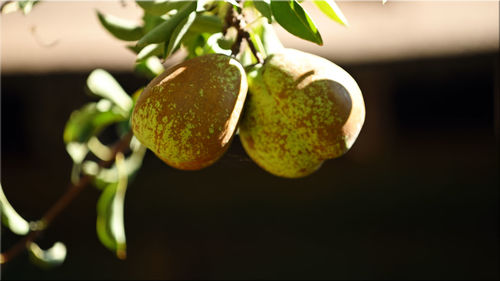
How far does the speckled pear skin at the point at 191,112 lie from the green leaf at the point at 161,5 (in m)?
0.08

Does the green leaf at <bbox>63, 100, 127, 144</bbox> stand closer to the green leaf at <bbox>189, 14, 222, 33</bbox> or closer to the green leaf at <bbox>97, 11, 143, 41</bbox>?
the green leaf at <bbox>97, 11, 143, 41</bbox>

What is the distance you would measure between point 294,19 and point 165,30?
0.11 metres

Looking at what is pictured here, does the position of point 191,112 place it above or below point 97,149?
above

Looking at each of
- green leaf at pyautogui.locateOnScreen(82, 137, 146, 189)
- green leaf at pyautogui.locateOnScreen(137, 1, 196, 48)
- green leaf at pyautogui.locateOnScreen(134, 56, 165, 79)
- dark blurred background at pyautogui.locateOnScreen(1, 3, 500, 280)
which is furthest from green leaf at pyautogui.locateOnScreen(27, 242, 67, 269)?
dark blurred background at pyautogui.locateOnScreen(1, 3, 500, 280)

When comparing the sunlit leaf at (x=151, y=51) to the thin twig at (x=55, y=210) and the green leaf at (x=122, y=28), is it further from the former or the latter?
the thin twig at (x=55, y=210)

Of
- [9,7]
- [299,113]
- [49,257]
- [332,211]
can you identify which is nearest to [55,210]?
[49,257]

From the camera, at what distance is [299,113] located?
0.54 metres

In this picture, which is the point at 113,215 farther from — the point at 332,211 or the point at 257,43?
the point at 332,211

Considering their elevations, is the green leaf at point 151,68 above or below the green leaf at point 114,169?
above

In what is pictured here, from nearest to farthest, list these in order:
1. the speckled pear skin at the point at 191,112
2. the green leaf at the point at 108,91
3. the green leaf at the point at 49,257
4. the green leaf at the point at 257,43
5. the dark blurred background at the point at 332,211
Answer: the speckled pear skin at the point at 191,112 < the green leaf at the point at 257,43 < the green leaf at the point at 49,257 < the green leaf at the point at 108,91 < the dark blurred background at the point at 332,211

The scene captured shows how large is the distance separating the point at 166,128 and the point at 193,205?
1913 mm

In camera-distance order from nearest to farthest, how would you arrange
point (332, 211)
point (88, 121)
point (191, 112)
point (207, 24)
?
point (191, 112)
point (207, 24)
point (88, 121)
point (332, 211)

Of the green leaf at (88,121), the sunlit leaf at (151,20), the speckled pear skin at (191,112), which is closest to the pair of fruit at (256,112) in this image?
the speckled pear skin at (191,112)

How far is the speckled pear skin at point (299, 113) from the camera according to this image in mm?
533
